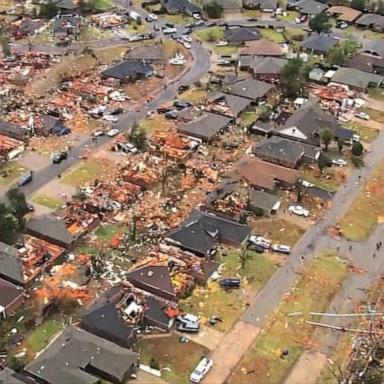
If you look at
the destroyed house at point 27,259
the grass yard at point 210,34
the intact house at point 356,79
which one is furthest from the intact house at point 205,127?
the grass yard at point 210,34

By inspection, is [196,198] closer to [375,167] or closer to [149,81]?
[375,167]

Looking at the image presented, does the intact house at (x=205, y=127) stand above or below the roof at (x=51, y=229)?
above

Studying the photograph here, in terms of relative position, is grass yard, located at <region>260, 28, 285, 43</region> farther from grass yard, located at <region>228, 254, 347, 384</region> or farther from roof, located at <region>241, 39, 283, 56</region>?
grass yard, located at <region>228, 254, 347, 384</region>

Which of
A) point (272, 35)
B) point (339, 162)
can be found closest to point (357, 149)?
point (339, 162)

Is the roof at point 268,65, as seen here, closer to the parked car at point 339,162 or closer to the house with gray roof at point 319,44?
the house with gray roof at point 319,44

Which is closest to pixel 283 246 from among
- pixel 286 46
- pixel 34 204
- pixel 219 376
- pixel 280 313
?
pixel 280 313

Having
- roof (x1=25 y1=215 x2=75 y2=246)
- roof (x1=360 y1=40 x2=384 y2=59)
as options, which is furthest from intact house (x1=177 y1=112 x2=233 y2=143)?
→ roof (x1=360 y1=40 x2=384 y2=59)
